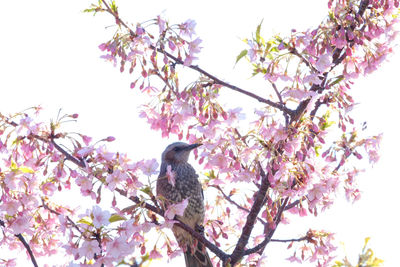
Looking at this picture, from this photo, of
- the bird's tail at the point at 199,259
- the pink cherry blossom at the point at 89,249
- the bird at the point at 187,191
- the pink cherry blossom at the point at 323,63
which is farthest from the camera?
the bird at the point at 187,191

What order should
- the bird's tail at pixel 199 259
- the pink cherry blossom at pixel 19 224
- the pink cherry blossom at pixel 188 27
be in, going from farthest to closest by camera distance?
the bird's tail at pixel 199 259
the pink cherry blossom at pixel 188 27
the pink cherry blossom at pixel 19 224

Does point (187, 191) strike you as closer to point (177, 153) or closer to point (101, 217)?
point (177, 153)

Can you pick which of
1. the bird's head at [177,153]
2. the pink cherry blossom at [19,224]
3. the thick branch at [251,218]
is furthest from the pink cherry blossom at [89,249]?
the bird's head at [177,153]

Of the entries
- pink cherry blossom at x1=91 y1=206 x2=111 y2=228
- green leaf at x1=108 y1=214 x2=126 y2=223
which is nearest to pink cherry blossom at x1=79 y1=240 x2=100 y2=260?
pink cherry blossom at x1=91 y1=206 x2=111 y2=228

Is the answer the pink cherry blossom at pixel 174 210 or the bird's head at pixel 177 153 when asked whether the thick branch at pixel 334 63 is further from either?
the bird's head at pixel 177 153

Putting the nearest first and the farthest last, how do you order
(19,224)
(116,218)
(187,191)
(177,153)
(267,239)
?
(116,218) → (19,224) → (267,239) → (187,191) → (177,153)

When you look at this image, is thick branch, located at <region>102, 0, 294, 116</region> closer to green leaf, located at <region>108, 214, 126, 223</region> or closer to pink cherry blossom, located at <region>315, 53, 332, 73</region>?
pink cherry blossom, located at <region>315, 53, 332, 73</region>

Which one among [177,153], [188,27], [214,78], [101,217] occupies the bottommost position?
[101,217]

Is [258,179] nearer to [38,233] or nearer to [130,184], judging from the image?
[130,184]

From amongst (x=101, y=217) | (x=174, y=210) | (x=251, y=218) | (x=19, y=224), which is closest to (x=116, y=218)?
(x=101, y=217)

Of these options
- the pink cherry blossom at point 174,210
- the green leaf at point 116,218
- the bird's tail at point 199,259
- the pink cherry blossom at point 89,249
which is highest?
the bird's tail at point 199,259

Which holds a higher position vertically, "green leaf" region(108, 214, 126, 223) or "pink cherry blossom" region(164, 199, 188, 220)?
"pink cherry blossom" region(164, 199, 188, 220)

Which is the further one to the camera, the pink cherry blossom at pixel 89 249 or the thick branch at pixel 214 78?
the thick branch at pixel 214 78

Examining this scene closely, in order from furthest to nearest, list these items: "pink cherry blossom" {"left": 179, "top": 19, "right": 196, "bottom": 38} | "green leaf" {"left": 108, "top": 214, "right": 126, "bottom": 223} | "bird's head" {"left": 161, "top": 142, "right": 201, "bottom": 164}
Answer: "bird's head" {"left": 161, "top": 142, "right": 201, "bottom": 164} → "pink cherry blossom" {"left": 179, "top": 19, "right": 196, "bottom": 38} → "green leaf" {"left": 108, "top": 214, "right": 126, "bottom": 223}
